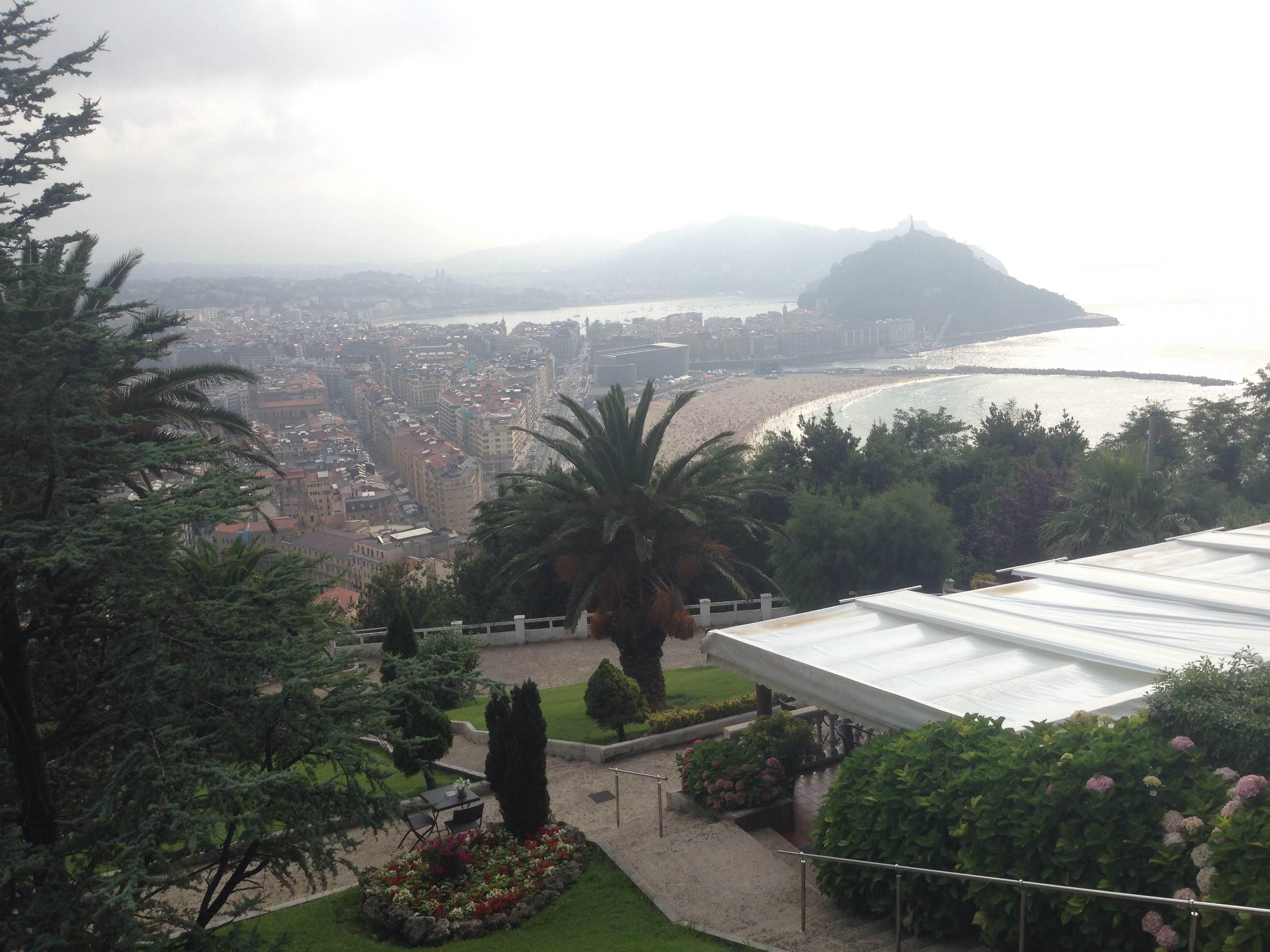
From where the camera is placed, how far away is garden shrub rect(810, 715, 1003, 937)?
543 cm

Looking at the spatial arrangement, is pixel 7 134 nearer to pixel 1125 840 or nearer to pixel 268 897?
pixel 268 897

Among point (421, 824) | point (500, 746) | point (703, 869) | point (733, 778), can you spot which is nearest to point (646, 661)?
point (733, 778)

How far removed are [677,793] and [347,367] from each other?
171 m

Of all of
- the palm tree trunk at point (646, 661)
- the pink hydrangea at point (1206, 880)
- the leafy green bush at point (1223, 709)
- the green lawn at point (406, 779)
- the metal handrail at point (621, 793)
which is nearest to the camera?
the pink hydrangea at point (1206, 880)

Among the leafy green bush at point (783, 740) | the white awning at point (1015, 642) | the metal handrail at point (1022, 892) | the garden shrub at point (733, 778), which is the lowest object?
the garden shrub at point (733, 778)

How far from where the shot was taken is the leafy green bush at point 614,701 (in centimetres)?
1014

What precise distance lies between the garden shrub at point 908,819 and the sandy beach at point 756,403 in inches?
2004

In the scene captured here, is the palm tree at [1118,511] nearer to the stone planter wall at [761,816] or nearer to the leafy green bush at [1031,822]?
the stone planter wall at [761,816]

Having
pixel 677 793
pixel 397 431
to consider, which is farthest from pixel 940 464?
pixel 397 431

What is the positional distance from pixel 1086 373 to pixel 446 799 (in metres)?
87.7

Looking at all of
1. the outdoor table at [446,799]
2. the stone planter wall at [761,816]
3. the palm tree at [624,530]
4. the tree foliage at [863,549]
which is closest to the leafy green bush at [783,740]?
the stone planter wall at [761,816]

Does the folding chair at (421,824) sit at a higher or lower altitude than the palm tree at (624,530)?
lower

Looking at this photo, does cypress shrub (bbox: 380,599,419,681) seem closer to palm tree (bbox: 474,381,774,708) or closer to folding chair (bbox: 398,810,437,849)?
palm tree (bbox: 474,381,774,708)

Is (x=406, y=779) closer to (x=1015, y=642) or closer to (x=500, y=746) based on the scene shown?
(x=500, y=746)
